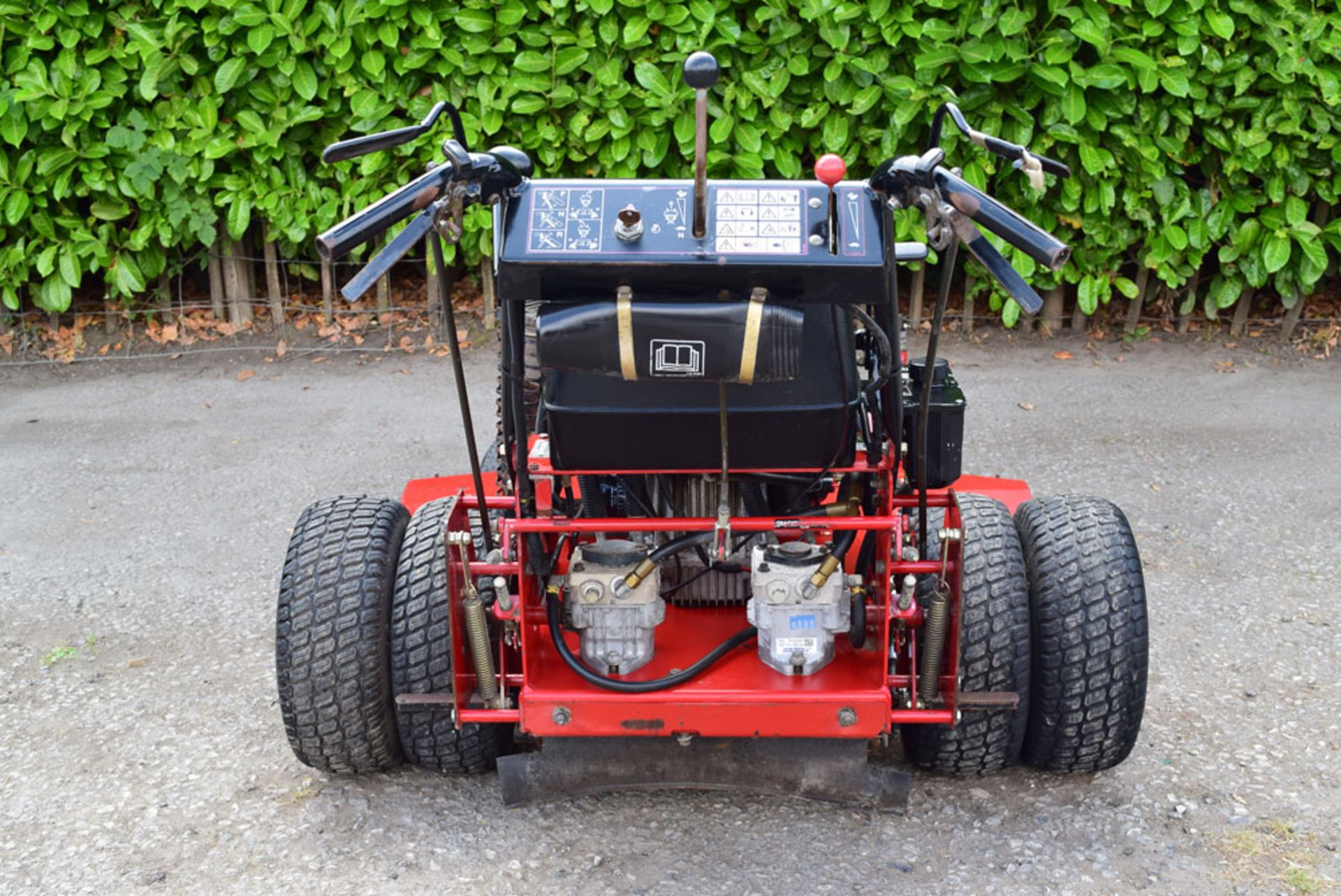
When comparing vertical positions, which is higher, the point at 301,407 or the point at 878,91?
the point at 878,91

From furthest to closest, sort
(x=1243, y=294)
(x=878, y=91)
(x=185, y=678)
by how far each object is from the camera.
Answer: (x=1243, y=294) < (x=878, y=91) < (x=185, y=678)

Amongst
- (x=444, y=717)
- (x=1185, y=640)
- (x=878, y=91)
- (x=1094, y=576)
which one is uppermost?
(x=878, y=91)

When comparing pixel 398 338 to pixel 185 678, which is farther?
pixel 398 338

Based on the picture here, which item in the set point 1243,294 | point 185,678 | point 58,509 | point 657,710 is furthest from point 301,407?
point 1243,294

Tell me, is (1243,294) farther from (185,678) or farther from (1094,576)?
(185,678)

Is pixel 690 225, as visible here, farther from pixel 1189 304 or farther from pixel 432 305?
pixel 1189 304

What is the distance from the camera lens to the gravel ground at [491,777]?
322 centimetres

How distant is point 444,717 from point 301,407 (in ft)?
12.2

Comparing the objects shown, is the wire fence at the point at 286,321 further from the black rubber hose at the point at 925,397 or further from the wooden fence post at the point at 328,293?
the black rubber hose at the point at 925,397

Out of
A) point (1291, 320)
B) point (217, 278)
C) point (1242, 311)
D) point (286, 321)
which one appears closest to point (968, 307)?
point (1242, 311)

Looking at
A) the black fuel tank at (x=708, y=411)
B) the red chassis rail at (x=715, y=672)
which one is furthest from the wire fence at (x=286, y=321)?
the black fuel tank at (x=708, y=411)

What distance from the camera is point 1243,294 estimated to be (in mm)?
7352

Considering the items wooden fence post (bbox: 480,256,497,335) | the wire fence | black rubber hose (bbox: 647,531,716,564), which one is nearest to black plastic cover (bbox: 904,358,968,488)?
black rubber hose (bbox: 647,531,716,564)

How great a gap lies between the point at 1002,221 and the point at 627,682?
1423 mm
